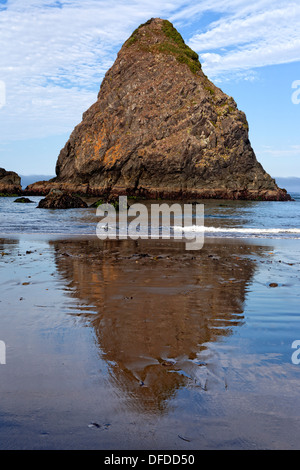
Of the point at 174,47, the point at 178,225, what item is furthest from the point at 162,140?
the point at 178,225

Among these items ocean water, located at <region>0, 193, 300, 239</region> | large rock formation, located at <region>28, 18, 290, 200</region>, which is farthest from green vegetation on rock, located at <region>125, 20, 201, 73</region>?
ocean water, located at <region>0, 193, 300, 239</region>

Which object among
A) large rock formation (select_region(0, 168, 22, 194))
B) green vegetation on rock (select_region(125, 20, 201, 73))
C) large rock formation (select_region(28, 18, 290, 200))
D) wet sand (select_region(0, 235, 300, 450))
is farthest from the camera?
large rock formation (select_region(0, 168, 22, 194))

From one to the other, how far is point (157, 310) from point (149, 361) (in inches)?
72.5

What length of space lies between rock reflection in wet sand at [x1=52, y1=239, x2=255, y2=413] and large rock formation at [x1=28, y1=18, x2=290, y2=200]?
211ft

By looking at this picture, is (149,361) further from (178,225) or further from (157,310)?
(178,225)

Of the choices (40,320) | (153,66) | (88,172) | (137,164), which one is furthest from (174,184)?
(40,320)

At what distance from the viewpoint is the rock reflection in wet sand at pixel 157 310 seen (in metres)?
3.42

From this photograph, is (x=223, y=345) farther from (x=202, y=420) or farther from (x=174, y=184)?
(x=174, y=184)

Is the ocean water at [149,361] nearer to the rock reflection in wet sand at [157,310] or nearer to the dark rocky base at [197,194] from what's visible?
the rock reflection in wet sand at [157,310]

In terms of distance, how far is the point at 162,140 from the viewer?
7800 centimetres

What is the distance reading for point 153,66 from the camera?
284 ft

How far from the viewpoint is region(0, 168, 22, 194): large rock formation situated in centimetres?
9056

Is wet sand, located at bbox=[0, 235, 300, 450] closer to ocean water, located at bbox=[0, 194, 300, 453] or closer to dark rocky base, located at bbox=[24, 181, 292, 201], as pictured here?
ocean water, located at bbox=[0, 194, 300, 453]

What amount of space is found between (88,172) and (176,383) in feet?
263
